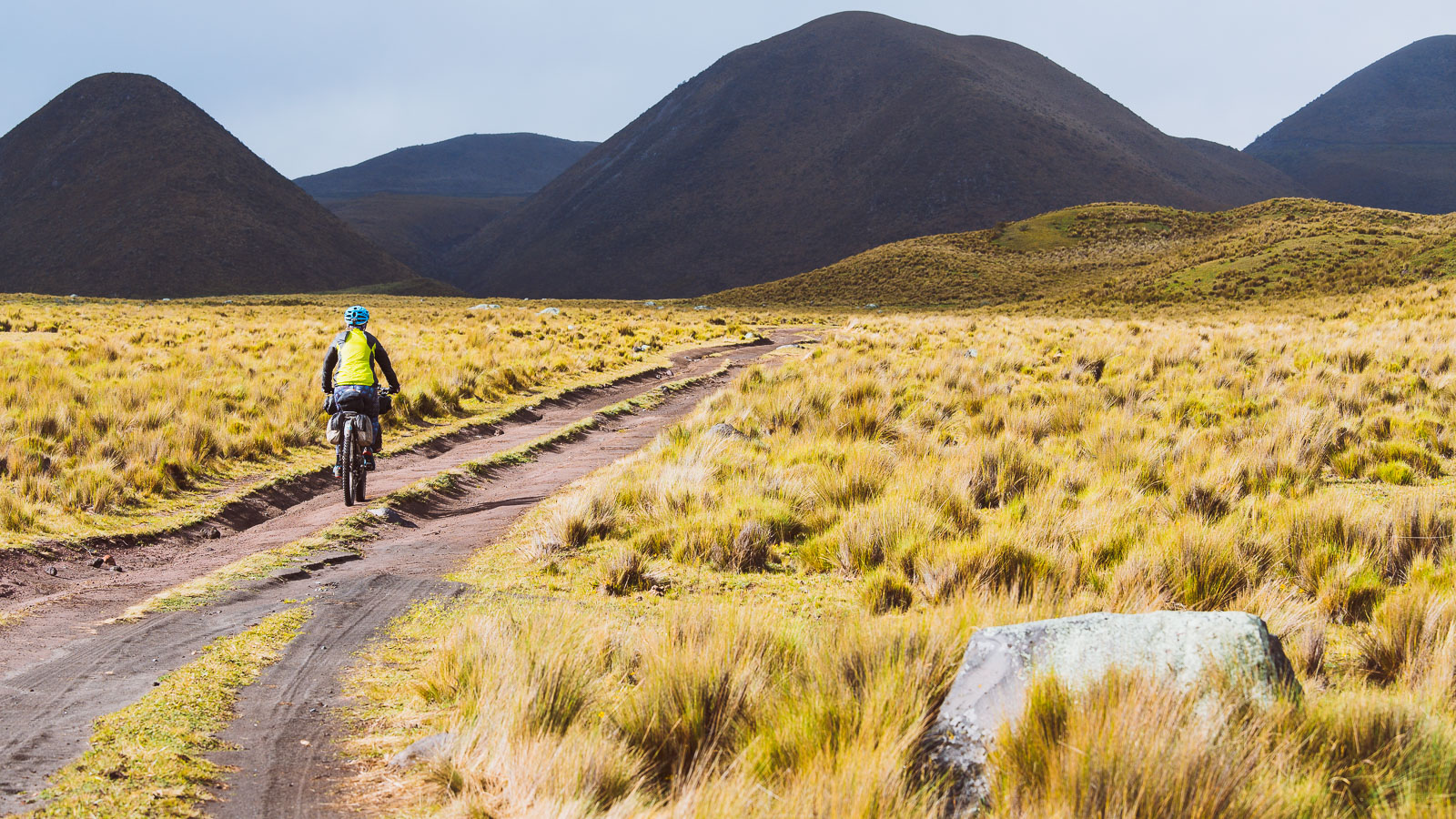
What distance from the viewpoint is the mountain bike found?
8.79m

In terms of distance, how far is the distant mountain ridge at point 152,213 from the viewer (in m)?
119

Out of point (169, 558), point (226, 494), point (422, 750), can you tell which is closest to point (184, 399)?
point (226, 494)

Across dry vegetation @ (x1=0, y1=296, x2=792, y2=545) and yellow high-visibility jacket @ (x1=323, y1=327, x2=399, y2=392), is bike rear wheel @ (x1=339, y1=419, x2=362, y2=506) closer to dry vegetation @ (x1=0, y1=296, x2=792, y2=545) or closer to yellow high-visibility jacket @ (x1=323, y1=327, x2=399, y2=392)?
yellow high-visibility jacket @ (x1=323, y1=327, x2=399, y2=392)

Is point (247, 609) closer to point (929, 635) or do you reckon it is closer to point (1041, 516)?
point (929, 635)

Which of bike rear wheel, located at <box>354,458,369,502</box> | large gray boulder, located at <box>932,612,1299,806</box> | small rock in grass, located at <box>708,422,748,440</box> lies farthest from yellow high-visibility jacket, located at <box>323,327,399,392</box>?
large gray boulder, located at <box>932,612,1299,806</box>

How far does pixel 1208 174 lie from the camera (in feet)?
524

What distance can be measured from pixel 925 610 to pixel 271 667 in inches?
136

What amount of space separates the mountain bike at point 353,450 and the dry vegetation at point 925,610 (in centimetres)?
240

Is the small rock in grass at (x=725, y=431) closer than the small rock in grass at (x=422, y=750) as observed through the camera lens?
No

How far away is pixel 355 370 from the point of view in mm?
9570

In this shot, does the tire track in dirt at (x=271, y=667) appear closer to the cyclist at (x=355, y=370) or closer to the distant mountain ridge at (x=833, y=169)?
the cyclist at (x=355, y=370)

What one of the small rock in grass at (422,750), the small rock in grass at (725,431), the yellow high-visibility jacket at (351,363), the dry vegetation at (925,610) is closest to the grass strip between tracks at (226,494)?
the yellow high-visibility jacket at (351,363)

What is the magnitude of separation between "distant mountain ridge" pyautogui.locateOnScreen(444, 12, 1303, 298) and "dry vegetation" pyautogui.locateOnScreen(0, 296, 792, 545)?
12003 cm

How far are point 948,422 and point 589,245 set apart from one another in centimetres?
15768
